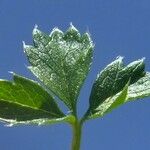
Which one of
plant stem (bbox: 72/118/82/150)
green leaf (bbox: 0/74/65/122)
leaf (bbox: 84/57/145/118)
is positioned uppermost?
leaf (bbox: 84/57/145/118)

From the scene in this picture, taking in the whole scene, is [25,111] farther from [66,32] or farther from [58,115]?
[66,32]

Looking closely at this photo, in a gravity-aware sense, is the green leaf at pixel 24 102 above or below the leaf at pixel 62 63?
below

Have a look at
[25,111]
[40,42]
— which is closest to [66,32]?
[40,42]

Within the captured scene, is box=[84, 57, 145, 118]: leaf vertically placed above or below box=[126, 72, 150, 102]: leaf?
above
